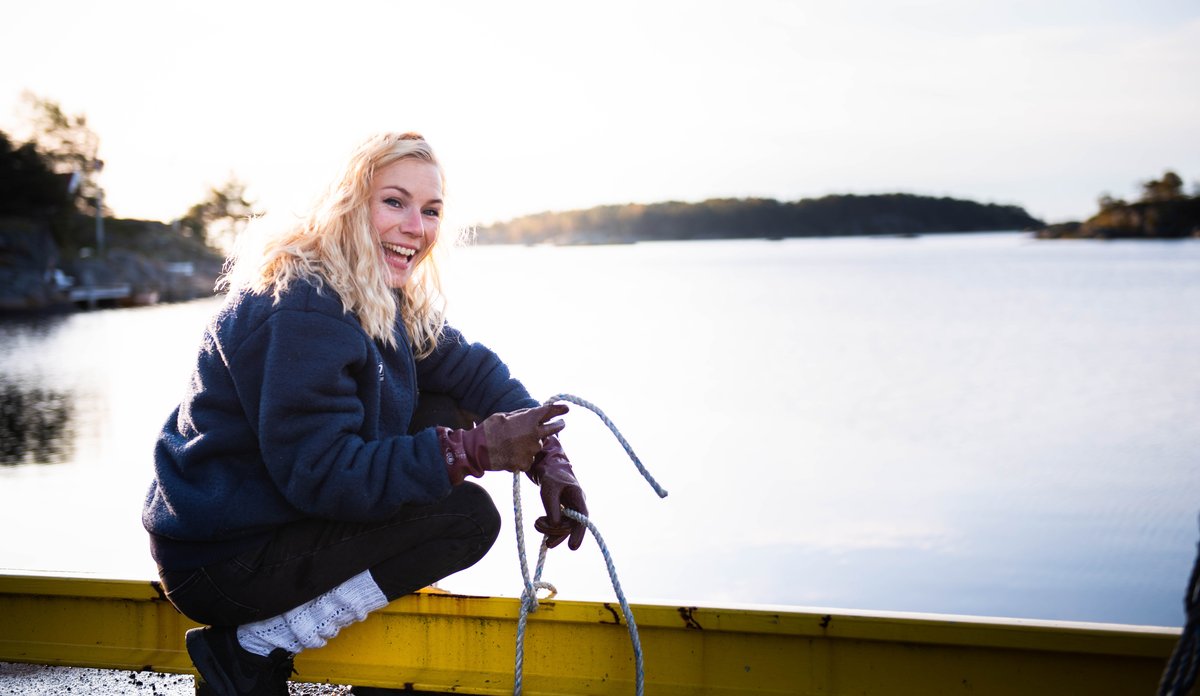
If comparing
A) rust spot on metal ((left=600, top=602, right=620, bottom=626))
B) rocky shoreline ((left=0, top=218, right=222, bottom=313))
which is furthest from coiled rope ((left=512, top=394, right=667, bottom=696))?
rocky shoreline ((left=0, top=218, right=222, bottom=313))

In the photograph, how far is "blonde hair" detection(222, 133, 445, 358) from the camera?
68.3 inches

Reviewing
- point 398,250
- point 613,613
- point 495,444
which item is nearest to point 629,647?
point 613,613

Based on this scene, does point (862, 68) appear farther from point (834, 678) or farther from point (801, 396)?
point (834, 678)

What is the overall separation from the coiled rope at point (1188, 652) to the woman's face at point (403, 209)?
1.40 meters

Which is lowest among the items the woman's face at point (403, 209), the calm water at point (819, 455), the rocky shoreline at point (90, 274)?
the calm water at point (819, 455)

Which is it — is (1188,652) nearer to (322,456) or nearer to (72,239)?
(322,456)

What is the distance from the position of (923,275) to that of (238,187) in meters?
42.8

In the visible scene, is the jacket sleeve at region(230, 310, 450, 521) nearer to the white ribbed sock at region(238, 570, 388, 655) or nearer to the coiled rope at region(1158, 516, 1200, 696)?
the white ribbed sock at region(238, 570, 388, 655)

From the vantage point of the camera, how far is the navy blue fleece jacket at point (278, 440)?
1.60 m

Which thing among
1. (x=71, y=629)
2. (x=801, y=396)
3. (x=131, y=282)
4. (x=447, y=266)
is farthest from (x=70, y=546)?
(x=131, y=282)

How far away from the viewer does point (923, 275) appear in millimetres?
49969

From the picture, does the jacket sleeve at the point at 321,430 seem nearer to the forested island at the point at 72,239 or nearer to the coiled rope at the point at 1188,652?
the coiled rope at the point at 1188,652

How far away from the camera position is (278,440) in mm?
1603

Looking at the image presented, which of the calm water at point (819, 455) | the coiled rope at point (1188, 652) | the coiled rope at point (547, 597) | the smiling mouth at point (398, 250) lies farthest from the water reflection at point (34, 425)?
the coiled rope at point (1188, 652)
